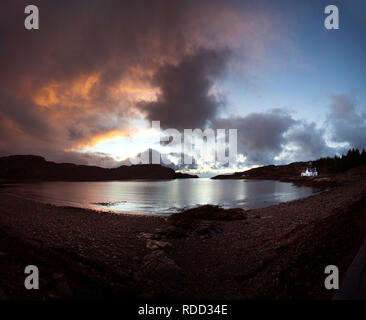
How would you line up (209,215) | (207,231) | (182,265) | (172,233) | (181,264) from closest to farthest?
(182,265)
(181,264)
(172,233)
(207,231)
(209,215)

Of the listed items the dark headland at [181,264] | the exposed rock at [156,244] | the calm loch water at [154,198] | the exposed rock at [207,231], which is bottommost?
the calm loch water at [154,198]

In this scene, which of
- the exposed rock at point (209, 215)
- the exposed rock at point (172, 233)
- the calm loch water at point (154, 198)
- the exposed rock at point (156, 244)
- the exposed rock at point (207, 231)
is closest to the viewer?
the exposed rock at point (156, 244)

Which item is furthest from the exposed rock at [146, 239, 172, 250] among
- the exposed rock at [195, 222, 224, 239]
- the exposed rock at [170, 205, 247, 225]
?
the exposed rock at [170, 205, 247, 225]

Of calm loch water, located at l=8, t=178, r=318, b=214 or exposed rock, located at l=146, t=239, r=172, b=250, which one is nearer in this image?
exposed rock, located at l=146, t=239, r=172, b=250

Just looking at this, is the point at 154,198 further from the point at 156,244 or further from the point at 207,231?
the point at 156,244

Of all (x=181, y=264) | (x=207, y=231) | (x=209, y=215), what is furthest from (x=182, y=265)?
(x=209, y=215)

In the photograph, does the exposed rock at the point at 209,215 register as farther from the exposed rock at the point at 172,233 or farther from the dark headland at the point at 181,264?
the dark headland at the point at 181,264

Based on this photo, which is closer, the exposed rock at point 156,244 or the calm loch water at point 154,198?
the exposed rock at point 156,244

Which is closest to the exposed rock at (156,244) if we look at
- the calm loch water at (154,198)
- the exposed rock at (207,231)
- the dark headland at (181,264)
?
the dark headland at (181,264)

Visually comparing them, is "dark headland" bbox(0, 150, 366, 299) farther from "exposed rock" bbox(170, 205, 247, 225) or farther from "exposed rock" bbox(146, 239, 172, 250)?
"exposed rock" bbox(170, 205, 247, 225)

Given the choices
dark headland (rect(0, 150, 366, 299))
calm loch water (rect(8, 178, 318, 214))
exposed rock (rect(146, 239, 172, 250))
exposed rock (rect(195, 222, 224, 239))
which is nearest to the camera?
dark headland (rect(0, 150, 366, 299))
